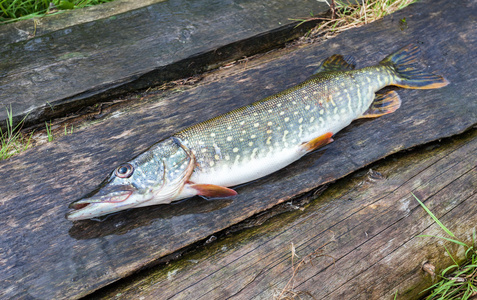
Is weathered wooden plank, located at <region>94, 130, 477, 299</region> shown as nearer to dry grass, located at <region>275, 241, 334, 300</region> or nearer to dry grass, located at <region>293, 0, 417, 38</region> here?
dry grass, located at <region>275, 241, 334, 300</region>

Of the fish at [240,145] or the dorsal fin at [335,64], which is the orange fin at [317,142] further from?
the dorsal fin at [335,64]

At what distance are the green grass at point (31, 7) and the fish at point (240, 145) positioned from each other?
3255 mm

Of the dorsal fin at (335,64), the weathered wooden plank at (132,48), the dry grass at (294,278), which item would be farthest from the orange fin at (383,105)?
the weathered wooden plank at (132,48)

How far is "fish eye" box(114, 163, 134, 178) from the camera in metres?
2.91

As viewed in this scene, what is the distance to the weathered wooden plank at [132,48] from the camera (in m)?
4.01

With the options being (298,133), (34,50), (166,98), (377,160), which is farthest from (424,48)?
(34,50)

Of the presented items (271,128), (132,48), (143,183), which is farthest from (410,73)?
(132,48)

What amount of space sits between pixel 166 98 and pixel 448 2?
3.78 m

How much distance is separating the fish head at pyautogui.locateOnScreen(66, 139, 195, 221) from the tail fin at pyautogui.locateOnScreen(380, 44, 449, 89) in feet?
7.71

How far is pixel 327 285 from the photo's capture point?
9.07 feet

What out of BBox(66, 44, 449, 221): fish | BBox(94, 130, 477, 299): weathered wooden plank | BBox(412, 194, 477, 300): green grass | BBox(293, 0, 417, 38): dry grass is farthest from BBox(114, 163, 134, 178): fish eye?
BBox(293, 0, 417, 38): dry grass

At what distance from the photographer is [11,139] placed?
A: 12.3 ft

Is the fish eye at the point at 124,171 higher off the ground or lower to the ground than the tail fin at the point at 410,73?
lower

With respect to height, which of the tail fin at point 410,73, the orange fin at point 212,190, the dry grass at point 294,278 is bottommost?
the dry grass at point 294,278
